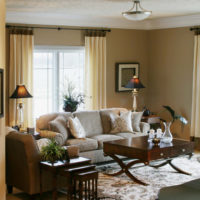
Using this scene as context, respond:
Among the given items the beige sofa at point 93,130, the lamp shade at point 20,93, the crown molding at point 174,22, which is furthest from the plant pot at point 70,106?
the crown molding at point 174,22

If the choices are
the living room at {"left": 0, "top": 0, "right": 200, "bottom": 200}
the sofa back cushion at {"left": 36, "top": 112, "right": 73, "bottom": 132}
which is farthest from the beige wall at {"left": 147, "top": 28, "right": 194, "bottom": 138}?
the sofa back cushion at {"left": 36, "top": 112, "right": 73, "bottom": 132}

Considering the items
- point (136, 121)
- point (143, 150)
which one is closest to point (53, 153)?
point (143, 150)

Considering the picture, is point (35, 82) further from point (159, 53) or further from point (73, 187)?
point (73, 187)

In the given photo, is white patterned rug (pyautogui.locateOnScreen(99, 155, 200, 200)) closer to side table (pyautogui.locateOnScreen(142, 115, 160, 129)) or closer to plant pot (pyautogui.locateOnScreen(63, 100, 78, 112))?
side table (pyautogui.locateOnScreen(142, 115, 160, 129))

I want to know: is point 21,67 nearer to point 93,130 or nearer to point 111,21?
point 93,130

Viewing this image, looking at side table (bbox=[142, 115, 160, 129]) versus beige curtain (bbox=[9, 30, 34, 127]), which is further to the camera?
side table (bbox=[142, 115, 160, 129])

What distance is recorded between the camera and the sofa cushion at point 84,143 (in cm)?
708

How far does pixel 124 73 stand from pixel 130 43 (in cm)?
74

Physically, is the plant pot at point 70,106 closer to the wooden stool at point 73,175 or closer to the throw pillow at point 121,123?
the throw pillow at point 121,123

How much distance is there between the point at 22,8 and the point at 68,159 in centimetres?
332

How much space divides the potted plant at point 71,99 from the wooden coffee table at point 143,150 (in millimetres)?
1977

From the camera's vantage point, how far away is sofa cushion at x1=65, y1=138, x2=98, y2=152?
7082mm

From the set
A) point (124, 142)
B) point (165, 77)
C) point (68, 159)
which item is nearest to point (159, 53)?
point (165, 77)

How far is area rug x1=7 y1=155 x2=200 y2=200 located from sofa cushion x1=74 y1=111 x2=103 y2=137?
0.77 metres
